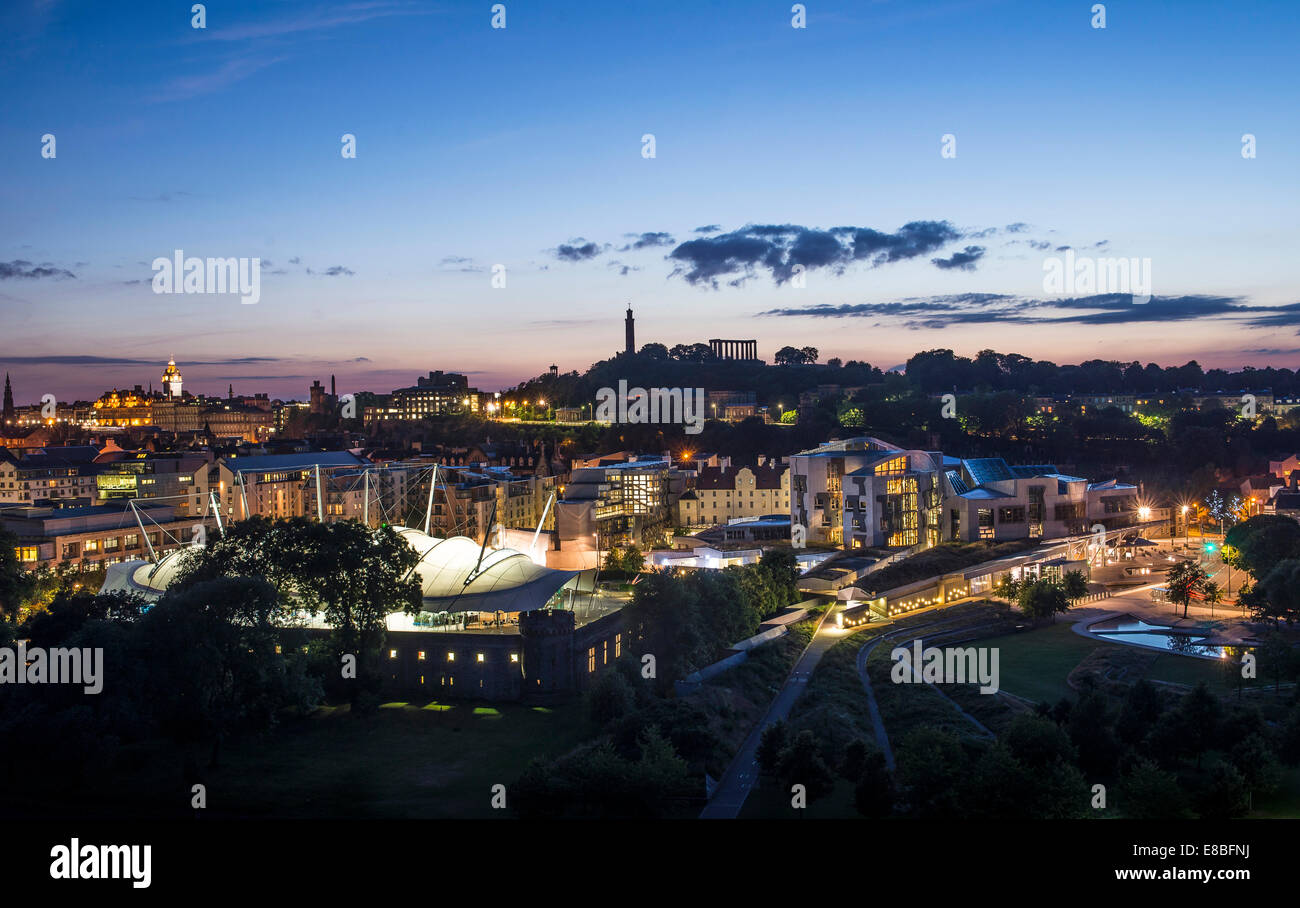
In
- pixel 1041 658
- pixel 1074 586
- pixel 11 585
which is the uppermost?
pixel 11 585

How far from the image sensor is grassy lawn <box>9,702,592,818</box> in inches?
844

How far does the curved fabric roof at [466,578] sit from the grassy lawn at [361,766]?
3.85 metres

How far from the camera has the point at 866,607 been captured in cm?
→ 4372

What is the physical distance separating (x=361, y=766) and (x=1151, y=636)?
2859 cm

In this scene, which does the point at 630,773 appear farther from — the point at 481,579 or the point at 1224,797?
the point at 481,579

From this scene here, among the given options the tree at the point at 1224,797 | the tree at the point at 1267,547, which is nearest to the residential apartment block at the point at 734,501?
the tree at the point at 1267,547

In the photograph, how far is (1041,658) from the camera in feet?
122

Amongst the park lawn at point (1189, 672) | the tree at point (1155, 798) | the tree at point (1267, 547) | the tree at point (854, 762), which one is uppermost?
the tree at point (1267, 547)

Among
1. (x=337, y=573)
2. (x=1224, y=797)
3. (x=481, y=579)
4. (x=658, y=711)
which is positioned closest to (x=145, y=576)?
(x=337, y=573)

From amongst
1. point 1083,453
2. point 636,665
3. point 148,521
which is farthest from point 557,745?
point 1083,453

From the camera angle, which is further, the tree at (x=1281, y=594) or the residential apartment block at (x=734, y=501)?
the residential apartment block at (x=734, y=501)

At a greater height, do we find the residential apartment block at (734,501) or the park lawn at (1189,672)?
the residential apartment block at (734,501)

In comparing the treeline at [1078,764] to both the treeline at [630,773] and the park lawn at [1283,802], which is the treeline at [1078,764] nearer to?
the park lawn at [1283,802]

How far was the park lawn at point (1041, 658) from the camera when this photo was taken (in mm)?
32625
